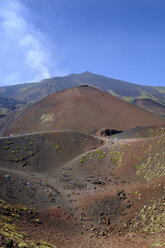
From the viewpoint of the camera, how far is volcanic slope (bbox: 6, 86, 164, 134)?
59.6 metres

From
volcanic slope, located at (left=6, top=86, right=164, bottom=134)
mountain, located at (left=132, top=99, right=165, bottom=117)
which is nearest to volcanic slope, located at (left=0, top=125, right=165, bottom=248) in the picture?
volcanic slope, located at (left=6, top=86, right=164, bottom=134)

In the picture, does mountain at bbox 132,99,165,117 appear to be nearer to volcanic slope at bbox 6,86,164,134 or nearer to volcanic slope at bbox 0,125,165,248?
volcanic slope at bbox 6,86,164,134

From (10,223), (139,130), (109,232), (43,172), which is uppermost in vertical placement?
(139,130)

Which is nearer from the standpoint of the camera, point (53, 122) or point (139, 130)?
point (139, 130)

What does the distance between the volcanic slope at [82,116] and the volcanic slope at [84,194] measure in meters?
25.5

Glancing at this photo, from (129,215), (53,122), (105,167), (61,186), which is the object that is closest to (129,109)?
(53,122)

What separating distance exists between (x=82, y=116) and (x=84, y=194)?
45.7 m

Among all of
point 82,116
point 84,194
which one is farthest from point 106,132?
point 84,194

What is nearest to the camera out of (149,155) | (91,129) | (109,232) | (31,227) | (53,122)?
(31,227)

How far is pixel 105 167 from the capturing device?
27.6m

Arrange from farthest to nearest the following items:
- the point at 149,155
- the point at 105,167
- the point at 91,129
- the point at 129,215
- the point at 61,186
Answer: the point at 91,129, the point at 105,167, the point at 149,155, the point at 61,186, the point at 129,215

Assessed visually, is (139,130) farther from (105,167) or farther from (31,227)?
(31,227)

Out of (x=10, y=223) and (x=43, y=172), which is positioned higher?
(x=43, y=172)

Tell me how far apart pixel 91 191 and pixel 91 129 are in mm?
36331
